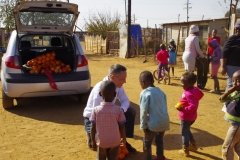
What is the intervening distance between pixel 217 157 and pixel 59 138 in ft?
7.83

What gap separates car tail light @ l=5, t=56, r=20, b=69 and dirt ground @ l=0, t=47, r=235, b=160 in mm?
995

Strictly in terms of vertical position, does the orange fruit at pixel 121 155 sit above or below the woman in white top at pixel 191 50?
below

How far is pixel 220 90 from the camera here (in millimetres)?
8789

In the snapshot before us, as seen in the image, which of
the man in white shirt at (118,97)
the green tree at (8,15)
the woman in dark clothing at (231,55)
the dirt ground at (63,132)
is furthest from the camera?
the green tree at (8,15)

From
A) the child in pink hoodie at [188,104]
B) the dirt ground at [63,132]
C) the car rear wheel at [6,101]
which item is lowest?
the dirt ground at [63,132]

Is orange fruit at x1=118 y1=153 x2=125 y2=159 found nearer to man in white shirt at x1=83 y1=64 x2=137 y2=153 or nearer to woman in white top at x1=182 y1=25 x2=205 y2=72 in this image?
man in white shirt at x1=83 y1=64 x2=137 y2=153

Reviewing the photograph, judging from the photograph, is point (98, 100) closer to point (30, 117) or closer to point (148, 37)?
point (30, 117)

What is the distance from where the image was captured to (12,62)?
585 centimetres

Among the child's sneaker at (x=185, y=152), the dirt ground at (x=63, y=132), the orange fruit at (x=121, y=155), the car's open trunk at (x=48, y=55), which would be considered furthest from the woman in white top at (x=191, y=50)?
the orange fruit at (x=121, y=155)

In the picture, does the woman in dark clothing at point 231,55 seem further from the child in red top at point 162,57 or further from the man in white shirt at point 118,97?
the child in red top at point 162,57

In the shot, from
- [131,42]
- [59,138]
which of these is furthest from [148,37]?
[59,138]

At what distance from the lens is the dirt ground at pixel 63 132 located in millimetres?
4125

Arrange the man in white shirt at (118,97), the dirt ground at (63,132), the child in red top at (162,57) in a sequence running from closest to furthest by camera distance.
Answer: the man in white shirt at (118,97)
the dirt ground at (63,132)
the child in red top at (162,57)

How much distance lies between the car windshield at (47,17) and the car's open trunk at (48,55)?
0.40 meters
